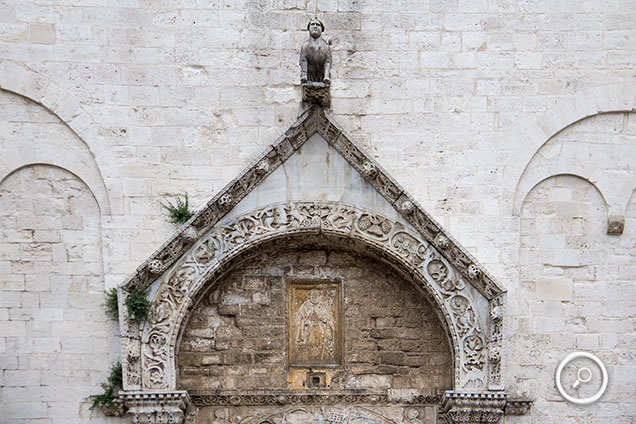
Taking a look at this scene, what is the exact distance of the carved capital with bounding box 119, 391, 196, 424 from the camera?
5844mm

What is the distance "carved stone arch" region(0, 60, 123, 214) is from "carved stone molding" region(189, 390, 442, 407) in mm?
2333

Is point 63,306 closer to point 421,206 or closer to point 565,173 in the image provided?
point 421,206

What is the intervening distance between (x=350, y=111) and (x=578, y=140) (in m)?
2.58

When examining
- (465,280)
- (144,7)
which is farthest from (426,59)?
(144,7)

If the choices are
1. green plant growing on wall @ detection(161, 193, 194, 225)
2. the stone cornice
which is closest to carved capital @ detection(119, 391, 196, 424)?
the stone cornice

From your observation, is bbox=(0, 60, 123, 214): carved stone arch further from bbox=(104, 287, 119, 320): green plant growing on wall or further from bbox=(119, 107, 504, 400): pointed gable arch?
bbox=(119, 107, 504, 400): pointed gable arch

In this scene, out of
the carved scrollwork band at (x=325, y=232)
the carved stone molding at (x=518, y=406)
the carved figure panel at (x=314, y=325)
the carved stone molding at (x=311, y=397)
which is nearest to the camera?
the carved scrollwork band at (x=325, y=232)

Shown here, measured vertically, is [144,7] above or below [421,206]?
above

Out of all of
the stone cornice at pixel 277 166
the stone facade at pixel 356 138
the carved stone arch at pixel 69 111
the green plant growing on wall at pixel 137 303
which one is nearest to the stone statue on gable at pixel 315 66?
the stone cornice at pixel 277 166

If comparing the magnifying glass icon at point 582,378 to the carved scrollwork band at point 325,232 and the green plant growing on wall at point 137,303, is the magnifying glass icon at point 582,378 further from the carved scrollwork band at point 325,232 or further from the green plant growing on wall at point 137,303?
the green plant growing on wall at point 137,303

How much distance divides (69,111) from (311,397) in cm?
415

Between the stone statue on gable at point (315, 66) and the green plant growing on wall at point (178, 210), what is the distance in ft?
5.78

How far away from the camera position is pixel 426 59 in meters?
6.30

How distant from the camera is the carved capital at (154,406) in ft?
19.2
